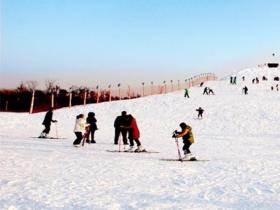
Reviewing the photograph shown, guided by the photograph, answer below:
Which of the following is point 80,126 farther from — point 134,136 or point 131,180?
point 131,180

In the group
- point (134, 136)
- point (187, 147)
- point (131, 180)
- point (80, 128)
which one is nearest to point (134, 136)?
point (134, 136)

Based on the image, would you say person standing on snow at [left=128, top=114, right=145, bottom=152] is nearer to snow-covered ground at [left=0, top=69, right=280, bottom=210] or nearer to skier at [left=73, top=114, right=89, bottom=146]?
snow-covered ground at [left=0, top=69, right=280, bottom=210]

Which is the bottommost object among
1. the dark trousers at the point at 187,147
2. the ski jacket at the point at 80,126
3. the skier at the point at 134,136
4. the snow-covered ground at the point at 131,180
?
the snow-covered ground at the point at 131,180

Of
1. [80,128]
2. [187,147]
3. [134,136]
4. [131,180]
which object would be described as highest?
[80,128]

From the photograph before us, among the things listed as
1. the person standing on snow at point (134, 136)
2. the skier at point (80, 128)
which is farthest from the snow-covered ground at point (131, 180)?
the person standing on snow at point (134, 136)

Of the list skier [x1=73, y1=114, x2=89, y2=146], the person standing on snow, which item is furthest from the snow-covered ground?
the person standing on snow

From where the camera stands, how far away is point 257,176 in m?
12.4

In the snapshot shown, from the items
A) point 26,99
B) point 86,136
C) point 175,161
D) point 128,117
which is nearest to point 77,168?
point 175,161

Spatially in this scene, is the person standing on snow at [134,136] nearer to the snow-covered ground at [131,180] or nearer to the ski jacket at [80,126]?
the snow-covered ground at [131,180]

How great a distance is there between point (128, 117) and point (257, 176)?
26.4 feet

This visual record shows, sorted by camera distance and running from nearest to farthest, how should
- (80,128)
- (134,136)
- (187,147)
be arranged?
1. (187,147)
2. (134,136)
3. (80,128)

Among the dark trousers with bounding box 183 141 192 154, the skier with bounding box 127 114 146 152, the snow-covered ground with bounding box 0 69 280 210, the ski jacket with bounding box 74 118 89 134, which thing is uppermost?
the ski jacket with bounding box 74 118 89 134

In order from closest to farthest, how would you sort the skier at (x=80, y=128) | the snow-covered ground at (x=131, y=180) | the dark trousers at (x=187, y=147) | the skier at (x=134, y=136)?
the snow-covered ground at (x=131, y=180), the dark trousers at (x=187, y=147), the skier at (x=134, y=136), the skier at (x=80, y=128)

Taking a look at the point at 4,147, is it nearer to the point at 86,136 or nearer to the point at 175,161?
the point at 86,136
